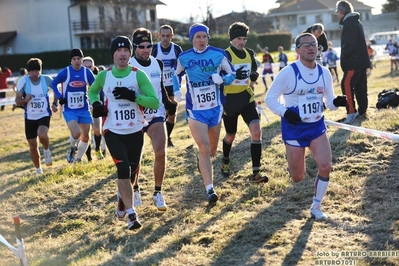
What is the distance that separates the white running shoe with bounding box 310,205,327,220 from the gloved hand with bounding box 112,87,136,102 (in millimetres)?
2207

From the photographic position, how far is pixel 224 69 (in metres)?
7.74

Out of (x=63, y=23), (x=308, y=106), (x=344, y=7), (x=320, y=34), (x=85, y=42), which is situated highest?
(x=63, y=23)

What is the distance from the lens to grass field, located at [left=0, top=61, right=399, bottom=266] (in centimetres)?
581

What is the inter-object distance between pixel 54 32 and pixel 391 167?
55.7 meters

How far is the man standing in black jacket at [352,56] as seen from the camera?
11289 millimetres

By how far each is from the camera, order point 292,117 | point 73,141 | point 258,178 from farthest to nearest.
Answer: point 73,141
point 258,178
point 292,117

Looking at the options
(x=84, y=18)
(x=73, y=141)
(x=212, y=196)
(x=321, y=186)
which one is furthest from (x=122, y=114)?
(x=84, y=18)

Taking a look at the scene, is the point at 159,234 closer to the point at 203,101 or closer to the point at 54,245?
the point at 54,245

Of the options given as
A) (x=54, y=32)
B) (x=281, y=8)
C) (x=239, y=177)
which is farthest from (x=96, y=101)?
(x=281, y=8)

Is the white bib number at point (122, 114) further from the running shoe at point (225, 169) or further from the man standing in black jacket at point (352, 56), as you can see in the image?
the man standing in black jacket at point (352, 56)

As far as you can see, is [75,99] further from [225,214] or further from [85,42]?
[85,42]

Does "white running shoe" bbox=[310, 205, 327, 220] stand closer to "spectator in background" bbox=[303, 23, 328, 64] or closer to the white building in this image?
"spectator in background" bbox=[303, 23, 328, 64]

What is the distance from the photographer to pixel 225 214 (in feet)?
23.4

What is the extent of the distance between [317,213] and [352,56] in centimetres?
555
